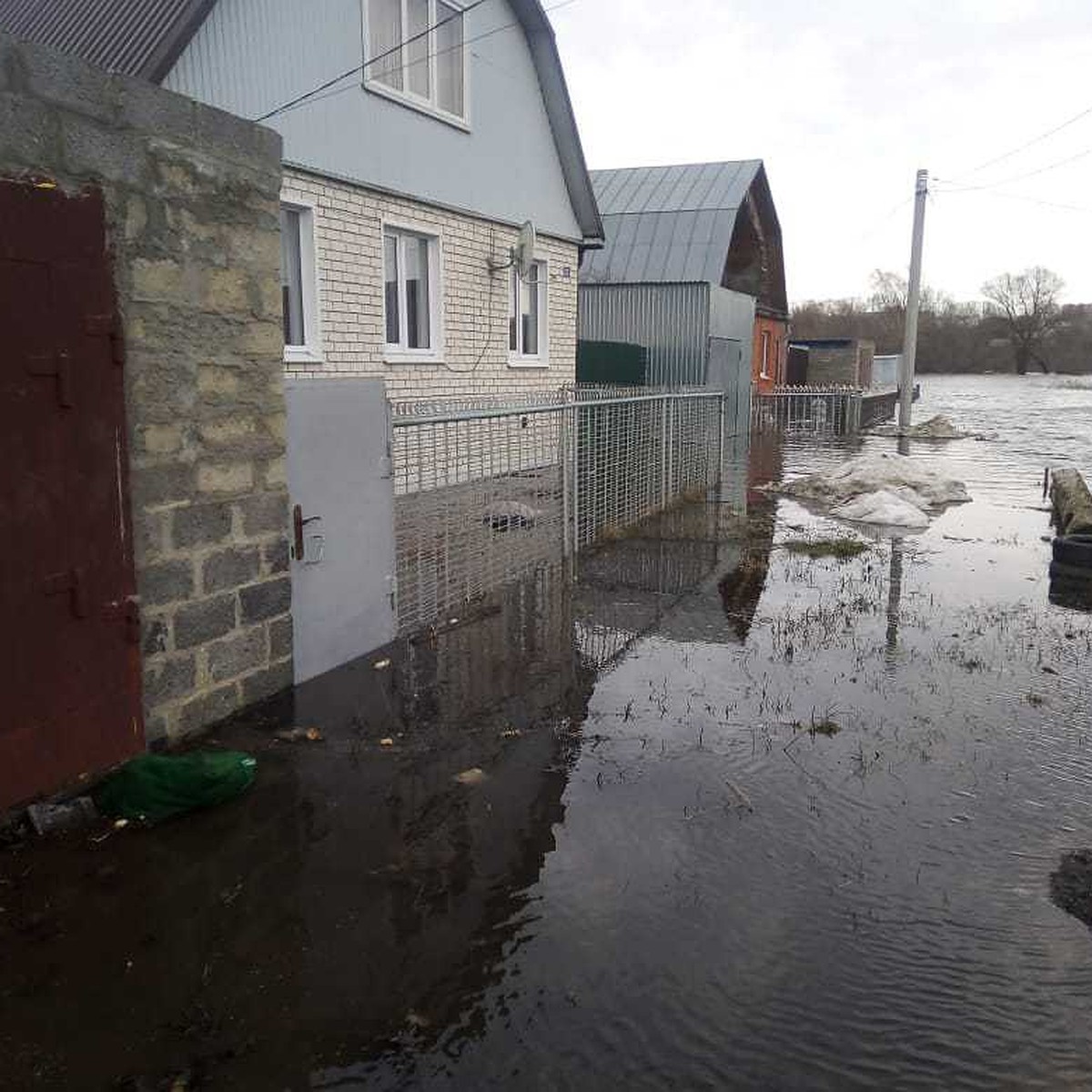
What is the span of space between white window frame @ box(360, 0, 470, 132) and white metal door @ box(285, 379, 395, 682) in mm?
6932

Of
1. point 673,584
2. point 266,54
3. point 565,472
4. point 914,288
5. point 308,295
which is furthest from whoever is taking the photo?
point 914,288

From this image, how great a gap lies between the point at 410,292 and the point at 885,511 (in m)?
6.49

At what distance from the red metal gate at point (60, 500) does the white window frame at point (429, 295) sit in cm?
779

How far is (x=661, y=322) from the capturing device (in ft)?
69.2

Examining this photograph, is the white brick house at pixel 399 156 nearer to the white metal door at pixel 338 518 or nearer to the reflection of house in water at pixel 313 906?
the white metal door at pixel 338 518

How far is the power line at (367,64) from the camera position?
956 centimetres

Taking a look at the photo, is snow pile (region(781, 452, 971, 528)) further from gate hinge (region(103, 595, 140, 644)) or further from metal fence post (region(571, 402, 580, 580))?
gate hinge (region(103, 595, 140, 644))

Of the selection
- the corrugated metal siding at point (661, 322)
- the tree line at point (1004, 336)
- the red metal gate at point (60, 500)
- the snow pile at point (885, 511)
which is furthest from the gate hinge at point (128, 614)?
the tree line at point (1004, 336)

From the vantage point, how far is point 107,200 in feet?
12.6

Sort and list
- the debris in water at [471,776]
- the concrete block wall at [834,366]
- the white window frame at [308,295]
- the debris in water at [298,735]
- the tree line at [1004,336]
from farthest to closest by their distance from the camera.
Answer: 1. the tree line at [1004,336]
2. the concrete block wall at [834,366]
3. the white window frame at [308,295]
4. the debris in water at [298,735]
5. the debris in water at [471,776]

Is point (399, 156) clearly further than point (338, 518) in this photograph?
Yes

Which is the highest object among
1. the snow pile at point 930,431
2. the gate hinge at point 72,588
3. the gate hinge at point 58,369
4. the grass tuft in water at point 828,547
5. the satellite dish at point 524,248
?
the satellite dish at point 524,248

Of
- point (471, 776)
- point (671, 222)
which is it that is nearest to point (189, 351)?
point (471, 776)

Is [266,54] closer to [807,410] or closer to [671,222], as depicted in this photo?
[671,222]
